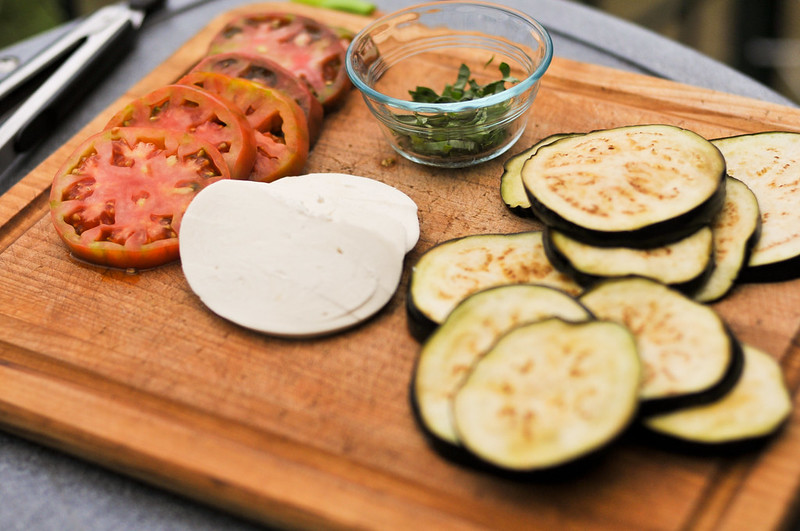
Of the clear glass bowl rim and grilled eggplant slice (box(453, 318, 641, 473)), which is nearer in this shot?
grilled eggplant slice (box(453, 318, 641, 473))

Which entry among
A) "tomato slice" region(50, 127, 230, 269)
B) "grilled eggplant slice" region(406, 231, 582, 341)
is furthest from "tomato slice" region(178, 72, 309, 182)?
"grilled eggplant slice" region(406, 231, 582, 341)

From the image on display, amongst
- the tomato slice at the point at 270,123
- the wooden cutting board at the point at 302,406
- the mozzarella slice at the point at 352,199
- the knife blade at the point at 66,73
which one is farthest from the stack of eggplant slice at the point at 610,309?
the knife blade at the point at 66,73

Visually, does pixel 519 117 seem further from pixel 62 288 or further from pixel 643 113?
pixel 62 288

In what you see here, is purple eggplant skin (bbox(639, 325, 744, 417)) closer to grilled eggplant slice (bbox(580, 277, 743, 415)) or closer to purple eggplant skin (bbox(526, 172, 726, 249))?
grilled eggplant slice (bbox(580, 277, 743, 415))

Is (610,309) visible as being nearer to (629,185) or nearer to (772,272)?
(629,185)

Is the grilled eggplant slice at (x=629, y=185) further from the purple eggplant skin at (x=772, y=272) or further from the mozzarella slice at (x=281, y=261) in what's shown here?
the mozzarella slice at (x=281, y=261)

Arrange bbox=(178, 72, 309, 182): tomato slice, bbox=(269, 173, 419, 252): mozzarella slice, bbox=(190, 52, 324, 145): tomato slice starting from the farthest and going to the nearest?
bbox=(190, 52, 324, 145): tomato slice → bbox=(178, 72, 309, 182): tomato slice → bbox=(269, 173, 419, 252): mozzarella slice

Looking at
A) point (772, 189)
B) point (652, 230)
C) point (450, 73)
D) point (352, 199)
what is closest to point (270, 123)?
point (352, 199)
